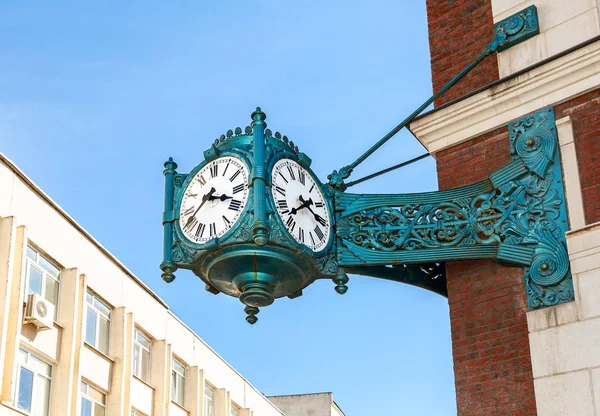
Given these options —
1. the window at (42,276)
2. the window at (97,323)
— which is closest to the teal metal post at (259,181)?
the window at (42,276)

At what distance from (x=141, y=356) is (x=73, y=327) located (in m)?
5.57

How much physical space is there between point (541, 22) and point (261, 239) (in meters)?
3.25

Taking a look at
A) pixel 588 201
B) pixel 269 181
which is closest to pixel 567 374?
pixel 588 201

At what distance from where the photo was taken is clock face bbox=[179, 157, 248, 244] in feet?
29.7

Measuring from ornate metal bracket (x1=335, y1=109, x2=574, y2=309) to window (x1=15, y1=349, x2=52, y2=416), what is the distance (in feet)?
63.1

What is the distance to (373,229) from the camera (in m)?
9.50

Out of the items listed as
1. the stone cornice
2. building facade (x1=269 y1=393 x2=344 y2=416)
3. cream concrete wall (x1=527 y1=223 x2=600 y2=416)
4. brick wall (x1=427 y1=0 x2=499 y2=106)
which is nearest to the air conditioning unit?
brick wall (x1=427 y1=0 x2=499 y2=106)

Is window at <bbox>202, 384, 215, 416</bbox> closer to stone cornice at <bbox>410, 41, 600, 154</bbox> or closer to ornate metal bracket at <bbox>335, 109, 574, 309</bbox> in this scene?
stone cornice at <bbox>410, 41, 600, 154</bbox>

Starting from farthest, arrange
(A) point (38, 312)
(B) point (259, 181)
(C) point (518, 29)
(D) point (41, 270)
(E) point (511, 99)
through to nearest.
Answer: (D) point (41, 270) → (A) point (38, 312) → (C) point (518, 29) → (E) point (511, 99) → (B) point (259, 181)

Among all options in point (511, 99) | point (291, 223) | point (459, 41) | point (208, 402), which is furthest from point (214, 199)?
point (208, 402)

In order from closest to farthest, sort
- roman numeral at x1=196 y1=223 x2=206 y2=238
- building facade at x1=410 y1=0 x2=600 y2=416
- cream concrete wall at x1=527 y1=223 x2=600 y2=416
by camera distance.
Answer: cream concrete wall at x1=527 y1=223 x2=600 y2=416 < building facade at x1=410 y1=0 x2=600 y2=416 < roman numeral at x1=196 y1=223 x2=206 y2=238

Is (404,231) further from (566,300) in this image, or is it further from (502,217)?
(566,300)

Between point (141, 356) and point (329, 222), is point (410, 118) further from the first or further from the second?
point (141, 356)

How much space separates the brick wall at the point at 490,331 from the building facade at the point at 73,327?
18.6 m
